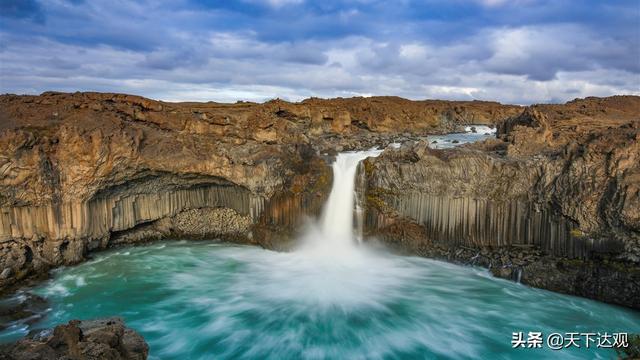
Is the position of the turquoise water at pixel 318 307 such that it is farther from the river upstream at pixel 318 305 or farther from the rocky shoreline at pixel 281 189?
the rocky shoreline at pixel 281 189

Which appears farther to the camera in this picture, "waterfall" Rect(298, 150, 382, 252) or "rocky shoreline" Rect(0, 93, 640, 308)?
"waterfall" Rect(298, 150, 382, 252)

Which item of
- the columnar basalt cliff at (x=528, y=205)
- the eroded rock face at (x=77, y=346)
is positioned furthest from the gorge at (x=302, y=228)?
the eroded rock face at (x=77, y=346)

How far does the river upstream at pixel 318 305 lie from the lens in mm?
11352

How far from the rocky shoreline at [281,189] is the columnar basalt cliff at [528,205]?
0.04 metres

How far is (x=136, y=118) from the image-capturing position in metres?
19.0

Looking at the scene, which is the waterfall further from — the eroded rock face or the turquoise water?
the eroded rock face

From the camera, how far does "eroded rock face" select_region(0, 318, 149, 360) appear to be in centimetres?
668

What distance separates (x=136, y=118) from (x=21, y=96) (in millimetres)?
4605

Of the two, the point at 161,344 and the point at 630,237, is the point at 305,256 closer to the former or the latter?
the point at 161,344

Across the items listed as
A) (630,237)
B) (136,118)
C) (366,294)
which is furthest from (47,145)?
(630,237)

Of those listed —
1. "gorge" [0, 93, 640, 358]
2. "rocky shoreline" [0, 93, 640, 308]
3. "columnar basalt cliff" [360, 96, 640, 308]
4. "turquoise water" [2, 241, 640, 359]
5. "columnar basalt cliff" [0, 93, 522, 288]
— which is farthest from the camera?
"columnar basalt cliff" [0, 93, 522, 288]

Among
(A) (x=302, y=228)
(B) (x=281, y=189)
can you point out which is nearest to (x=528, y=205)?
(A) (x=302, y=228)

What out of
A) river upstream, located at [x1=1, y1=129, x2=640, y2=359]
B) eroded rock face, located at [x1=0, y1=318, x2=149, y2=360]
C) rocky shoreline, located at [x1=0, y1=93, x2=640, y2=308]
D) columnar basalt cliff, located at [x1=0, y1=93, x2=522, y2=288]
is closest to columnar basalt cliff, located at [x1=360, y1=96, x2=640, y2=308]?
rocky shoreline, located at [x1=0, y1=93, x2=640, y2=308]

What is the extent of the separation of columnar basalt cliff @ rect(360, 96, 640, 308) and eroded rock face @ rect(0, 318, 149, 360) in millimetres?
11329
